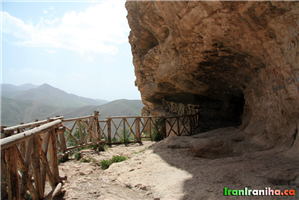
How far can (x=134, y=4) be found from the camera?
9.95 meters

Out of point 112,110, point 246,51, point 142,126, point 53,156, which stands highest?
point 246,51

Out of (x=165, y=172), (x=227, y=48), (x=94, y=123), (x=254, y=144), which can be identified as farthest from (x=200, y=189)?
(x=94, y=123)

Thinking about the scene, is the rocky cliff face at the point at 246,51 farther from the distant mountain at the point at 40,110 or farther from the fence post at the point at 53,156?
the distant mountain at the point at 40,110

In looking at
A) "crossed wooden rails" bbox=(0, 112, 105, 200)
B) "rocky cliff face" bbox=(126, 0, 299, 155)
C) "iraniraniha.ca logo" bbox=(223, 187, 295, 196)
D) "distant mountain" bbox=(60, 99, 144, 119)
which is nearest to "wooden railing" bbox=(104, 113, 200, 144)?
"rocky cliff face" bbox=(126, 0, 299, 155)

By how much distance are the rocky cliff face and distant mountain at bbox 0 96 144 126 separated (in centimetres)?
5016

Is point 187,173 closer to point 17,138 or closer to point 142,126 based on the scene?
point 17,138

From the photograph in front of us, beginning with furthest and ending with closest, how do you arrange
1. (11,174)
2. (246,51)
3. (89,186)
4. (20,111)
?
(20,111) → (246,51) → (89,186) → (11,174)

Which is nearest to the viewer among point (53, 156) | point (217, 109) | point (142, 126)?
point (53, 156)

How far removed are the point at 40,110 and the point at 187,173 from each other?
72.1m

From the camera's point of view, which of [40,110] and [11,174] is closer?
[11,174]

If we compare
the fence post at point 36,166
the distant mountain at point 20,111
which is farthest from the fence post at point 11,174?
the distant mountain at point 20,111

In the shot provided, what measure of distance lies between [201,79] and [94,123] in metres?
6.08

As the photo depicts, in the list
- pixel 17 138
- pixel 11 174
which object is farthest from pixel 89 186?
pixel 17 138

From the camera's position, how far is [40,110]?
63219mm
